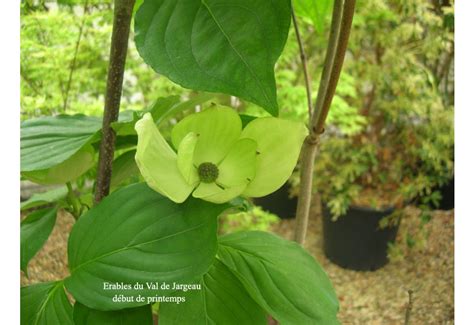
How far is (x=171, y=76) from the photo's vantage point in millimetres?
199

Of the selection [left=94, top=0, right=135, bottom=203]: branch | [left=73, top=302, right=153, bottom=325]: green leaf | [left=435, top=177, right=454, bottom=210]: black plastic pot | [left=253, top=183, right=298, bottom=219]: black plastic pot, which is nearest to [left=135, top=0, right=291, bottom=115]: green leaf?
[left=94, top=0, right=135, bottom=203]: branch

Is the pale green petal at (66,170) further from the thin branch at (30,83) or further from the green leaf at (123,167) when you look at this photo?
the thin branch at (30,83)

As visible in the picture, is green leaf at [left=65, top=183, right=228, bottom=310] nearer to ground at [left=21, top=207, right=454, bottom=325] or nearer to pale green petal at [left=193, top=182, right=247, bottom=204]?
pale green petal at [left=193, top=182, right=247, bottom=204]

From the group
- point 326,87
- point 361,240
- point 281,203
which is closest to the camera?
point 326,87

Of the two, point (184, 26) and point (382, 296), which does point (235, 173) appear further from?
point (382, 296)

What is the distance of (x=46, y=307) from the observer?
11.1 inches

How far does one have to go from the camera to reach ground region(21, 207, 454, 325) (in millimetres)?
1067

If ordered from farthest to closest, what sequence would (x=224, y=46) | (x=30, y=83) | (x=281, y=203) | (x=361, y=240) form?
(x=281, y=203) → (x=361, y=240) → (x=30, y=83) → (x=224, y=46)

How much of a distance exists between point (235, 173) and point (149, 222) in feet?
0.15

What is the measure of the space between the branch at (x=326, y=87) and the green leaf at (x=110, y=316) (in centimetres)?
13

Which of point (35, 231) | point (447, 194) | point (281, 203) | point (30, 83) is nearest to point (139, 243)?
point (35, 231)

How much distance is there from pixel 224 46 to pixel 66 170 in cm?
16

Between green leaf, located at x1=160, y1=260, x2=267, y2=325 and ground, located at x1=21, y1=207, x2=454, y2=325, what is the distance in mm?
820

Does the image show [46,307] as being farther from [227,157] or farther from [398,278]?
[398,278]
